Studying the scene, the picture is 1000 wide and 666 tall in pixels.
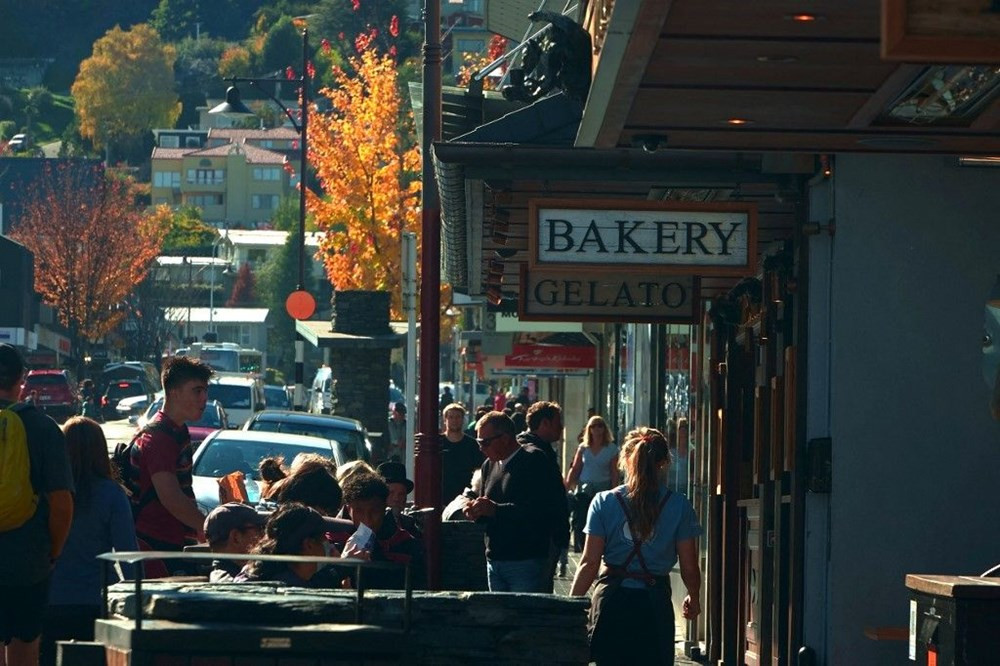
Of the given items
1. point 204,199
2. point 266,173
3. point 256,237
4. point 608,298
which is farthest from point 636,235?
point 204,199

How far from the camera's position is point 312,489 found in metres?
9.62

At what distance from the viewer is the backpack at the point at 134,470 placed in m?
9.48

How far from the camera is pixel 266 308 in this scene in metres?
148

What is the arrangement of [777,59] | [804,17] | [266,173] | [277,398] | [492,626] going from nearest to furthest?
[492,626] < [804,17] < [777,59] < [277,398] < [266,173]

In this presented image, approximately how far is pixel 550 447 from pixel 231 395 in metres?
33.9

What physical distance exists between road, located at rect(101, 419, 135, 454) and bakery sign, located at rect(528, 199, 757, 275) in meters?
40.5

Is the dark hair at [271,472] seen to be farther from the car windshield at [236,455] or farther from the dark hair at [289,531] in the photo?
the car windshield at [236,455]

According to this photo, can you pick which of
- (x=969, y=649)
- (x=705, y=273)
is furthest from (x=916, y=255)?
(x=969, y=649)

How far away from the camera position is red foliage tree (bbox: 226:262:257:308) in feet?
509

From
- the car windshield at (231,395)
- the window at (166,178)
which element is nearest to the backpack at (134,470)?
the car windshield at (231,395)

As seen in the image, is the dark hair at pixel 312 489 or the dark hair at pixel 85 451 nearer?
the dark hair at pixel 85 451

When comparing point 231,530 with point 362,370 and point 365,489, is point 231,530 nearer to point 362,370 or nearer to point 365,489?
point 365,489

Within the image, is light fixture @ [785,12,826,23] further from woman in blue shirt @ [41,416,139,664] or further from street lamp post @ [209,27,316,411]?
street lamp post @ [209,27,316,411]

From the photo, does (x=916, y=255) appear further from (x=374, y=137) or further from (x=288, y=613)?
(x=374, y=137)
